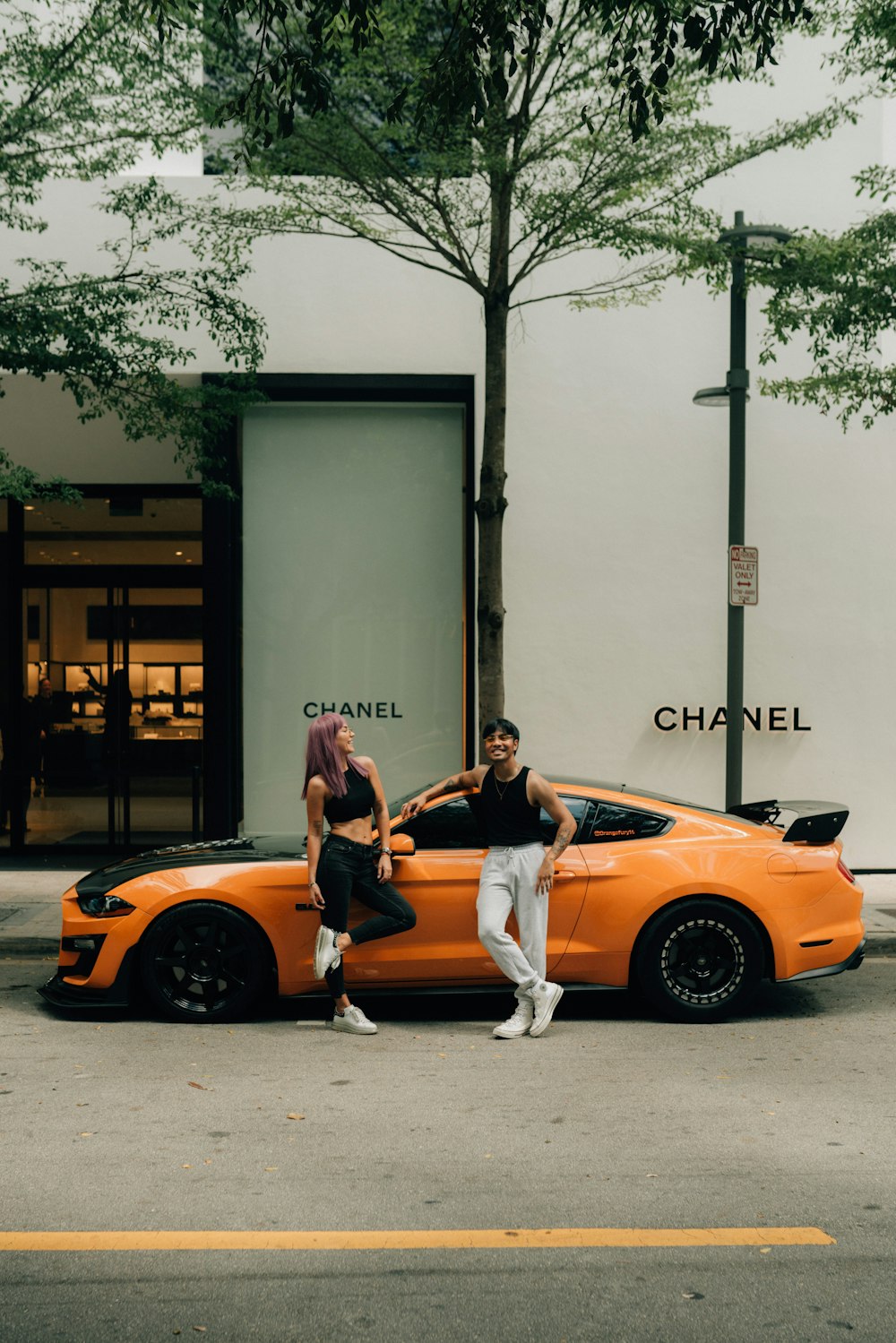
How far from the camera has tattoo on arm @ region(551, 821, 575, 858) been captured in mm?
6707

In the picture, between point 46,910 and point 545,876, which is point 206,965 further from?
point 46,910

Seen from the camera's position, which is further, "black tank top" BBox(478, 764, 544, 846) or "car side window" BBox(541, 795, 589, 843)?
"car side window" BBox(541, 795, 589, 843)

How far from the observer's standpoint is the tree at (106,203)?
381 inches

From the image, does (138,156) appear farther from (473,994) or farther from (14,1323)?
(14,1323)

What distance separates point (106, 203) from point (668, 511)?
6.02 m

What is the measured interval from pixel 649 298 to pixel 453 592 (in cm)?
337

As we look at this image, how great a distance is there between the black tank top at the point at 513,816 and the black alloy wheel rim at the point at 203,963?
1.51 metres

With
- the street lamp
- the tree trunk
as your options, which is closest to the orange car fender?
the tree trunk

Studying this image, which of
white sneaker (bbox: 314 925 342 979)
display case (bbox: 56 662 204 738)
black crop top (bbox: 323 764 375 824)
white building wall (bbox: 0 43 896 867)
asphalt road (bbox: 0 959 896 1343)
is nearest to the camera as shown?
asphalt road (bbox: 0 959 896 1343)

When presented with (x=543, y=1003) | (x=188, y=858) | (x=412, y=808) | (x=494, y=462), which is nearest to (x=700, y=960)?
(x=543, y=1003)

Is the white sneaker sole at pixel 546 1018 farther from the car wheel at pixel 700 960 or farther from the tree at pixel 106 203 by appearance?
the tree at pixel 106 203

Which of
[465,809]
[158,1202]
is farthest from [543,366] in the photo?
[158,1202]

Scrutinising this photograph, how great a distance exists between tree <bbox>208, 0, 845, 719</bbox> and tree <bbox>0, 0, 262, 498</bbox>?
A: 2.70 feet

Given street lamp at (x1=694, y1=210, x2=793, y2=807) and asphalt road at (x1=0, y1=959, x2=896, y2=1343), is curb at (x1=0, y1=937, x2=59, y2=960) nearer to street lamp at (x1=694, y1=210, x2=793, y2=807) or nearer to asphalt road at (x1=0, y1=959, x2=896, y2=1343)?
asphalt road at (x1=0, y1=959, x2=896, y2=1343)
